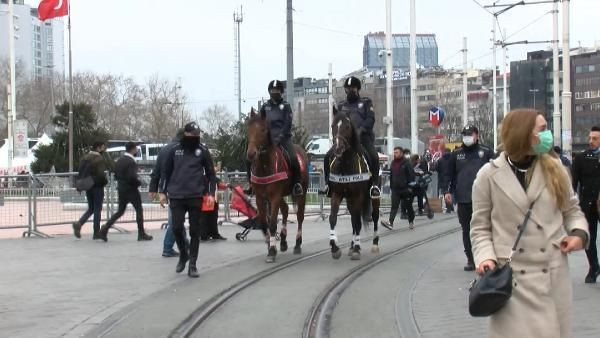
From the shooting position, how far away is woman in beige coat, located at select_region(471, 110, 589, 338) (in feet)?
14.2

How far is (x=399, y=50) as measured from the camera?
2630 inches

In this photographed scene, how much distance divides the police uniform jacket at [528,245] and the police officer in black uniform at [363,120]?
7.93 metres

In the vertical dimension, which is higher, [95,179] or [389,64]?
[389,64]

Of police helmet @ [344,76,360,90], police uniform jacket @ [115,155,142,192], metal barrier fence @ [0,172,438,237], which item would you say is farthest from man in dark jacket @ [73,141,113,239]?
police helmet @ [344,76,360,90]

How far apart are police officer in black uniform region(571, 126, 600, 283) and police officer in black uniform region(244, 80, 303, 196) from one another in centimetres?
488

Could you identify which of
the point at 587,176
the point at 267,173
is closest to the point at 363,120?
the point at 267,173

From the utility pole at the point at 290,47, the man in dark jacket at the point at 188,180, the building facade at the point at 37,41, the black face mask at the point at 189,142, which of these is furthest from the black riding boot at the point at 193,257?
the building facade at the point at 37,41

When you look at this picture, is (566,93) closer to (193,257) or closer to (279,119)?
(279,119)

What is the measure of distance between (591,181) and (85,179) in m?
10.5

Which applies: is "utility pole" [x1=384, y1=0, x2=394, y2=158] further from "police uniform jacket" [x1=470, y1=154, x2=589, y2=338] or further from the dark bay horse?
"police uniform jacket" [x1=470, y1=154, x2=589, y2=338]

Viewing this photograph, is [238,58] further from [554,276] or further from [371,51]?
[554,276]

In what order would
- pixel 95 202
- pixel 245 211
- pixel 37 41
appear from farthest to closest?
pixel 37 41
pixel 245 211
pixel 95 202

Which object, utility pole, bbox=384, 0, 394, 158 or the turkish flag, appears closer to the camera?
utility pole, bbox=384, 0, 394, 158

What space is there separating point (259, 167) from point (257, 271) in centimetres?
191
